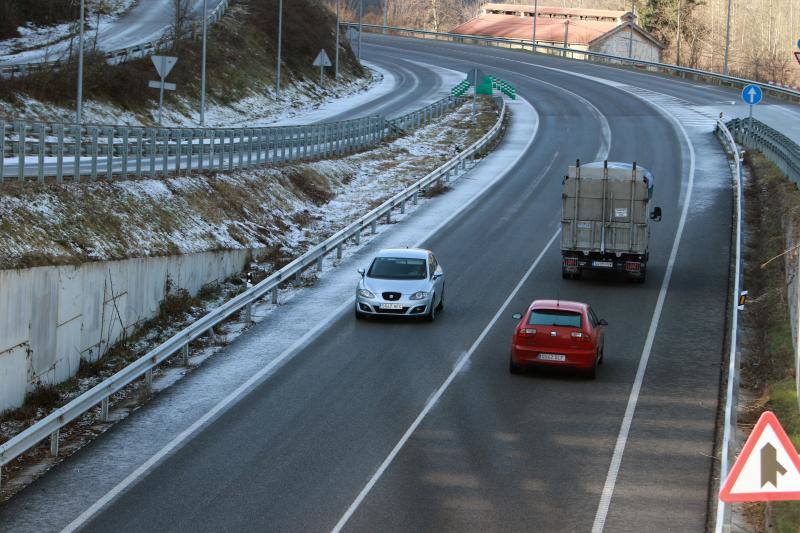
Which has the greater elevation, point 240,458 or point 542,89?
point 542,89

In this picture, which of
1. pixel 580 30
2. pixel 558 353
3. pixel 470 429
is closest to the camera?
pixel 470 429

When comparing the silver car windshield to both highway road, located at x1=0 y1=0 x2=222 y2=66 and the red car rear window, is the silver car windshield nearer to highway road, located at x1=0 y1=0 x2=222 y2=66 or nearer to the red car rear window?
the red car rear window

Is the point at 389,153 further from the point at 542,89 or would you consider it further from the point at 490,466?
the point at 490,466

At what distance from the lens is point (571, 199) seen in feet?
95.5

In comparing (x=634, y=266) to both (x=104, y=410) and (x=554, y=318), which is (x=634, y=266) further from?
(x=104, y=410)

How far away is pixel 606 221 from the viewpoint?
29.0 metres

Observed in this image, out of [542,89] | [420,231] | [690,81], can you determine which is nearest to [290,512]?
[420,231]

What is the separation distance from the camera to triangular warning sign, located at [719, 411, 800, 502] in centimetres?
902

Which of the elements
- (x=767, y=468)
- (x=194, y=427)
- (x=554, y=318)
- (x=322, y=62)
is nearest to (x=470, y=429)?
(x=554, y=318)

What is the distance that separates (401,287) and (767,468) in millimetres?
16282

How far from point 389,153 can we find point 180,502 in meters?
37.0

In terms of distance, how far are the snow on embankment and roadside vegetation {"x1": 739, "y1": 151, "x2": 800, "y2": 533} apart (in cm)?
1237

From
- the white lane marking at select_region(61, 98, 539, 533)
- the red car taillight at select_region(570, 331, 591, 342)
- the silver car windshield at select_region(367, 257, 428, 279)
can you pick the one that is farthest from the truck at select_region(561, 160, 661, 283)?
the red car taillight at select_region(570, 331, 591, 342)

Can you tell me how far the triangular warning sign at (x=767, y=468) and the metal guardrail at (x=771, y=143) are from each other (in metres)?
26.2
